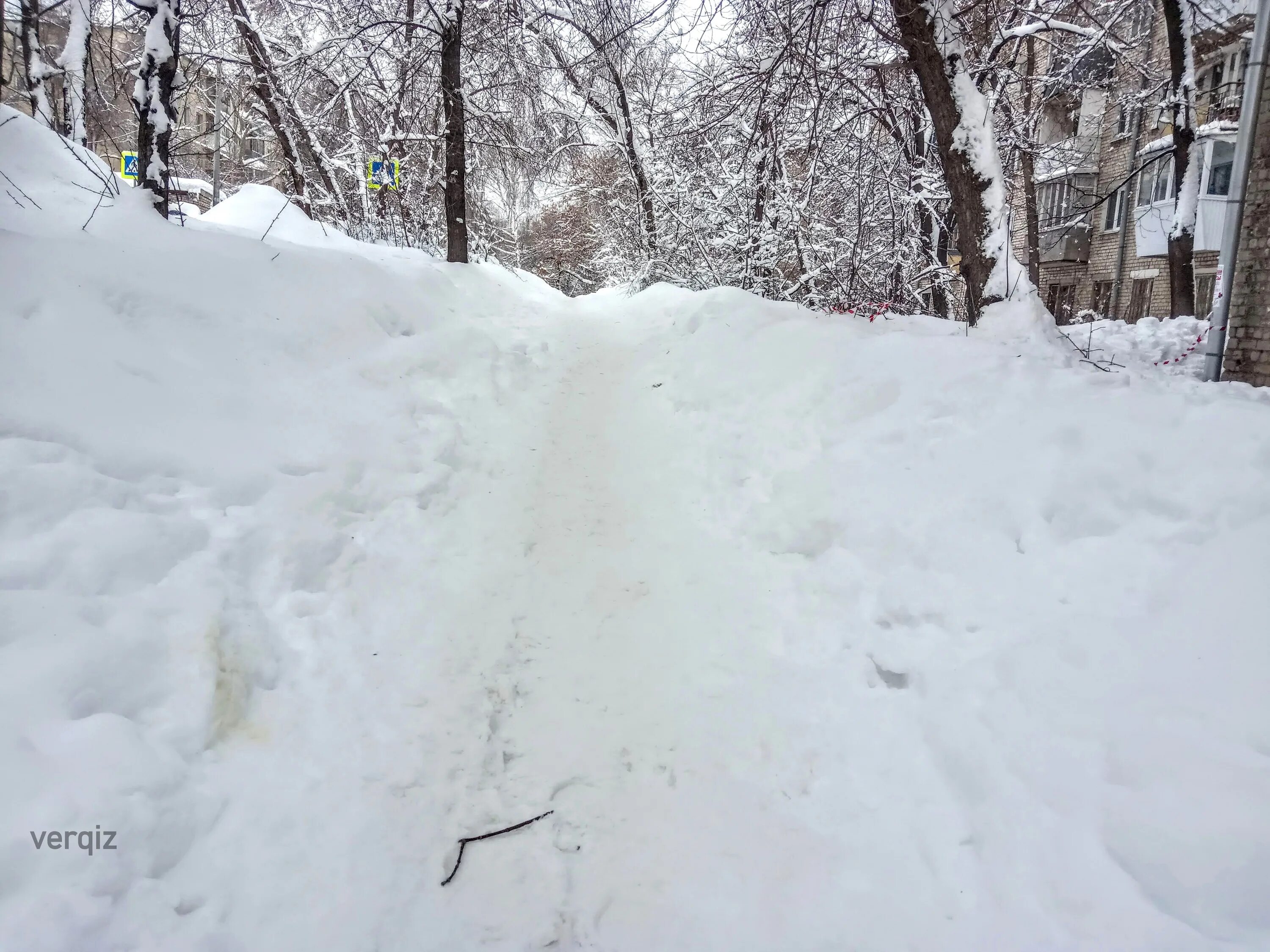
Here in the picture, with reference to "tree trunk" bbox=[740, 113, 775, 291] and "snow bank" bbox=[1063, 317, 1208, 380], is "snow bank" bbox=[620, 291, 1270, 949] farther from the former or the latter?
"tree trunk" bbox=[740, 113, 775, 291]

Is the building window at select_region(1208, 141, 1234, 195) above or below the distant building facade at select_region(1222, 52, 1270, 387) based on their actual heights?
above

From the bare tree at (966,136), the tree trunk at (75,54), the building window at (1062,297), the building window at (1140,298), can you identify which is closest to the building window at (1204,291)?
the building window at (1140,298)

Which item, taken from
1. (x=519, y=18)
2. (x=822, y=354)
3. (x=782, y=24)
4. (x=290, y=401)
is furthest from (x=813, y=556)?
(x=519, y=18)

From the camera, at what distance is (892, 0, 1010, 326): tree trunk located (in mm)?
5664

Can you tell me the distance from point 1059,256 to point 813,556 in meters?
26.0

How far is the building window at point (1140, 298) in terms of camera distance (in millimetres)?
20906

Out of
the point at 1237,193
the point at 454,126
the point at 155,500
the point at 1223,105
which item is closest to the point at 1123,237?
the point at 1223,105

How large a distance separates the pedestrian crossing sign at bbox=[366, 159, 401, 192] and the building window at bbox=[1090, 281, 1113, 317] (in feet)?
72.0

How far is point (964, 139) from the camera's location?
573 cm

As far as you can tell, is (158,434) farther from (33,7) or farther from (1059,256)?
(1059,256)

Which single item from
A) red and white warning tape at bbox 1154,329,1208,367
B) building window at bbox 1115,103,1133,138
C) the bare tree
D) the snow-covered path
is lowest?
the snow-covered path

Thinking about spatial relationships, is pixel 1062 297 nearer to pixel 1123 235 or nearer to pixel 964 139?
pixel 1123 235

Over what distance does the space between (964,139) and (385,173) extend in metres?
9.73

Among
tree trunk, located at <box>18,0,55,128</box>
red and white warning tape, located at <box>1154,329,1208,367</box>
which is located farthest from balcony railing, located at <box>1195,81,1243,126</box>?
tree trunk, located at <box>18,0,55,128</box>
